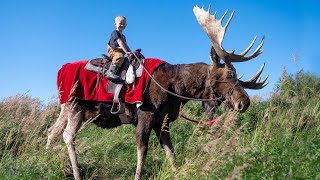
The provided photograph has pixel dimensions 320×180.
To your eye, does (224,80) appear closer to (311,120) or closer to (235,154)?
(235,154)

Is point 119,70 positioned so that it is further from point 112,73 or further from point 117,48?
point 117,48

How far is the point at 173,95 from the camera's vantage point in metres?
6.77

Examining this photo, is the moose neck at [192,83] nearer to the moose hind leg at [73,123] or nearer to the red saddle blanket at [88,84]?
the red saddle blanket at [88,84]

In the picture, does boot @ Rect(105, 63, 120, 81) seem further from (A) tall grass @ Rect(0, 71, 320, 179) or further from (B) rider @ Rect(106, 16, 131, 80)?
(A) tall grass @ Rect(0, 71, 320, 179)

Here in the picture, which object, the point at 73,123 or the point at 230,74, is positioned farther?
the point at 73,123

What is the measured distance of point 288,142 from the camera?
5.30 metres

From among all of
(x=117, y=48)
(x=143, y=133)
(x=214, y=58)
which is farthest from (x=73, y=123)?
(x=214, y=58)

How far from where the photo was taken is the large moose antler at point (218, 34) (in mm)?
6820

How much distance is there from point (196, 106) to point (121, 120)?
581cm

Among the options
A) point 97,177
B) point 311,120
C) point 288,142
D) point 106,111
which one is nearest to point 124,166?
point 97,177

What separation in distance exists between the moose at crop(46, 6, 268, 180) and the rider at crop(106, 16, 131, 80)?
1.62 feet

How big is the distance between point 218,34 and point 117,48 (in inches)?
59.9

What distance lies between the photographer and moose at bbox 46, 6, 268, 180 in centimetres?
664

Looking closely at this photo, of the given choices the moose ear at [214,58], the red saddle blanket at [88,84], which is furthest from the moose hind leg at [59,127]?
the moose ear at [214,58]
